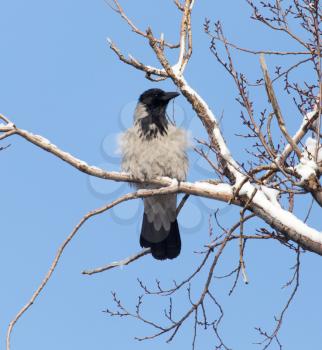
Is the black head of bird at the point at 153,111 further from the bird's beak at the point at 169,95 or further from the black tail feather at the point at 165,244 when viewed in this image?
the black tail feather at the point at 165,244

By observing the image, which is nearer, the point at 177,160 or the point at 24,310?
the point at 24,310

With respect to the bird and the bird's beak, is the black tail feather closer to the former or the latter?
the bird

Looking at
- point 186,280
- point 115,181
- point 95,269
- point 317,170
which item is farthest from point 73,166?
point 317,170

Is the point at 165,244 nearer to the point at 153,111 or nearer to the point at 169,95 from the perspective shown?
the point at 153,111

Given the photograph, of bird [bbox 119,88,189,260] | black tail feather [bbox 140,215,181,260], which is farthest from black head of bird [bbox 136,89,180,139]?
black tail feather [bbox 140,215,181,260]

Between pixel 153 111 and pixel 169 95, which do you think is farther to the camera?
pixel 169 95

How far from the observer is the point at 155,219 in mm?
8531

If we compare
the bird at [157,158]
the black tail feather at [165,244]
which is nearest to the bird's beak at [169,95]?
the bird at [157,158]

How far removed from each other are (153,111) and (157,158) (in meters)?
0.75

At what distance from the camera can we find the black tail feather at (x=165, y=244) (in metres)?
8.25

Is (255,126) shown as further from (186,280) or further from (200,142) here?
(186,280)

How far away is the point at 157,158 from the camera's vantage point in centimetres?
767

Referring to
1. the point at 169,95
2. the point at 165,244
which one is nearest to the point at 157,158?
the point at 169,95

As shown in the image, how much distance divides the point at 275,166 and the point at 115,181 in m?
1.59
